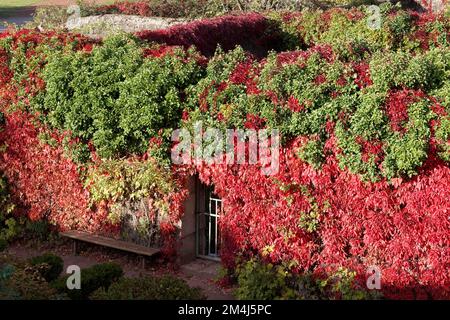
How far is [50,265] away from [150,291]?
2.55 m

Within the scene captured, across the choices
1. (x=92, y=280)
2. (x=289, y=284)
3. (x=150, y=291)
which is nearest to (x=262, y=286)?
(x=289, y=284)

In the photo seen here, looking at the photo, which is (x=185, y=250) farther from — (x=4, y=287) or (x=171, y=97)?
(x=4, y=287)

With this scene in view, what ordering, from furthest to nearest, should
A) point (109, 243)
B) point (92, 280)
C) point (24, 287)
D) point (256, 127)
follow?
point (109, 243) → point (256, 127) → point (92, 280) → point (24, 287)

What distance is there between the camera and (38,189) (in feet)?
42.3

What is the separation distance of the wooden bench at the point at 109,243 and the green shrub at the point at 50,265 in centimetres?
130

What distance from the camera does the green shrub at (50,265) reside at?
33.3 feet

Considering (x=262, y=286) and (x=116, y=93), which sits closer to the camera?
(x=262, y=286)

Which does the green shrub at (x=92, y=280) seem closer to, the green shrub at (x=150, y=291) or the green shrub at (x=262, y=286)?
the green shrub at (x=150, y=291)

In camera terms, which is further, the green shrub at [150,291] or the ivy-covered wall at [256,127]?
the ivy-covered wall at [256,127]

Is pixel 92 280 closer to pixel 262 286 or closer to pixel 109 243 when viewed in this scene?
pixel 109 243

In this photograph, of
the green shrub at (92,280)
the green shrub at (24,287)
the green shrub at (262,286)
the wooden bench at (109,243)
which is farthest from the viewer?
the wooden bench at (109,243)

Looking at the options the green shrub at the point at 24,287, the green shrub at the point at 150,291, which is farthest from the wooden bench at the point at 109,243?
the green shrub at the point at 150,291

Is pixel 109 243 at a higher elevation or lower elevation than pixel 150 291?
higher

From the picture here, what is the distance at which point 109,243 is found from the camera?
1177cm
